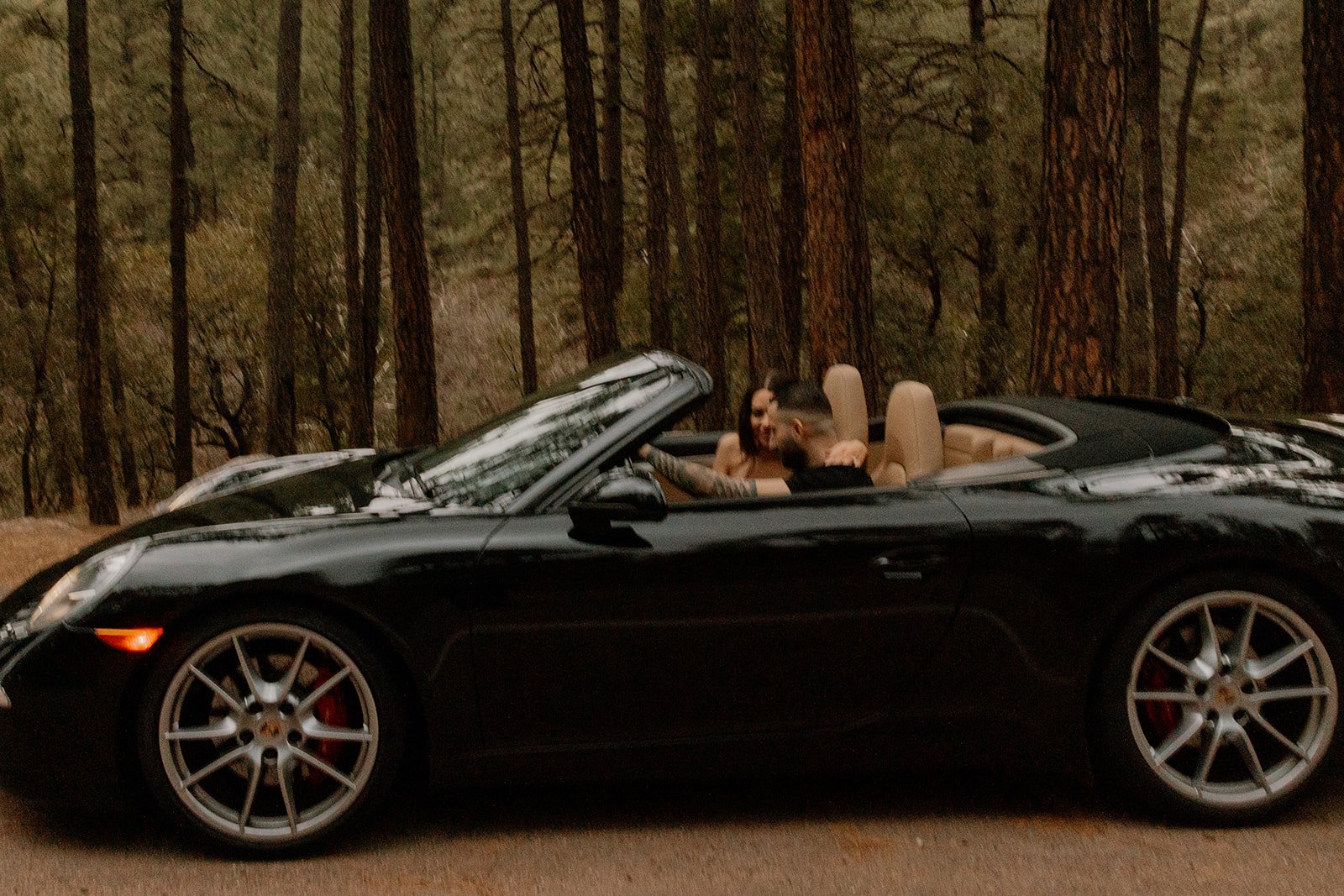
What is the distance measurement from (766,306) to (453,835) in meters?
11.6

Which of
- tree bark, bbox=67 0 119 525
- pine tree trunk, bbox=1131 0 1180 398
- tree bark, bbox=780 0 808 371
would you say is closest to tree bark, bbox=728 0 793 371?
tree bark, bbox=780 0 808 371

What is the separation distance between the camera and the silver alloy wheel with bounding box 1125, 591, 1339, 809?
153 inches

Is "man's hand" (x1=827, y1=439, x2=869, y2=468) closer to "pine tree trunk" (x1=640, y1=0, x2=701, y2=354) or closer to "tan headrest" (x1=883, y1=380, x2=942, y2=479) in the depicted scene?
"tan headrest" (x1=883, y1=380, x2=942, y2=479)

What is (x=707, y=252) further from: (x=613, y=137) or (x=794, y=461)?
(x=794, y=461)

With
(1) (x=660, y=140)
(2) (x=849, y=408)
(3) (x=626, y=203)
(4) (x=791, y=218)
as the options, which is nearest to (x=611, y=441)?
(2) (x=849, y=408)

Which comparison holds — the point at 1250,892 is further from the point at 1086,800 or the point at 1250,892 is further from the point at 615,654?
the point at 615,654

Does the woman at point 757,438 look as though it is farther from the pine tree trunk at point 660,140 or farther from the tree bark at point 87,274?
A: the tree bark at point 87,274

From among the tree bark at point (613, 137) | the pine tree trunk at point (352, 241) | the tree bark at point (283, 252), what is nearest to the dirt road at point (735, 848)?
the tree bark at point (283, 252)

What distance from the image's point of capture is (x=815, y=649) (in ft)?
12.4

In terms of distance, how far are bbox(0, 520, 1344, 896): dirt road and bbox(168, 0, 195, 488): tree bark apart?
2261 centimetres

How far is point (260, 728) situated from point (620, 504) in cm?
114

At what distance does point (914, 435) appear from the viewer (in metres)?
4.71

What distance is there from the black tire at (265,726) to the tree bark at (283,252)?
12144mm

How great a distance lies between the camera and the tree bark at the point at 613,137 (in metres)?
23.5
